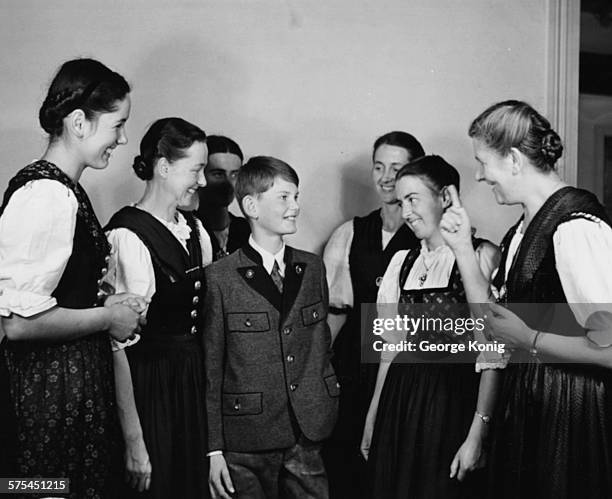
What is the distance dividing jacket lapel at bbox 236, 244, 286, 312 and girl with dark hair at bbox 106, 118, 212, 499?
0.41ft

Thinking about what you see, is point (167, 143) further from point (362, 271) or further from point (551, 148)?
point (551, 148)

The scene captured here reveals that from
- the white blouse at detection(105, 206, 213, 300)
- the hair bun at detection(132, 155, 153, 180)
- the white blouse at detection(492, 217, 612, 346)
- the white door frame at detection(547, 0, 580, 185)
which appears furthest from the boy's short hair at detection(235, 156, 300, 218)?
the white door frame at detection(547, 0, 580, 185)

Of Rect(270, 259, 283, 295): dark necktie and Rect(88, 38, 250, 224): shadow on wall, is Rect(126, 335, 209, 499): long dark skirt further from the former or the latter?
Rect(88, 38, 250, 224): shadow on wall

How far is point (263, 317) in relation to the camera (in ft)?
6.93

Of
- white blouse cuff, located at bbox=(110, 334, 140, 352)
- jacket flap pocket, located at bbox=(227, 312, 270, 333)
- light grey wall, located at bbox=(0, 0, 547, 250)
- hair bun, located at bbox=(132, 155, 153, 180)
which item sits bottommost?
white blouse cuff, located at bbox=(110, 334, 140, 352)

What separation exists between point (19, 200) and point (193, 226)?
694 mm

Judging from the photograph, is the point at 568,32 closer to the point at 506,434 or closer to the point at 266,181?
the point at 266,181

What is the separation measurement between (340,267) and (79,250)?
4.03ft

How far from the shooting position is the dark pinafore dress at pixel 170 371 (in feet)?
6.71

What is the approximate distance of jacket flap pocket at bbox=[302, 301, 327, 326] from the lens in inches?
84.7

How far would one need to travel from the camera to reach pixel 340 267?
278 cm

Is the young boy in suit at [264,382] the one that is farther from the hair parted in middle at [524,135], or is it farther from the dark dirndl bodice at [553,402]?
the hair parted in middle at [524,135]

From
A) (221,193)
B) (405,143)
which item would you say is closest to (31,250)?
(221,193)

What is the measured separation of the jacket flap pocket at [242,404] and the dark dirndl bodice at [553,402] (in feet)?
2.09
